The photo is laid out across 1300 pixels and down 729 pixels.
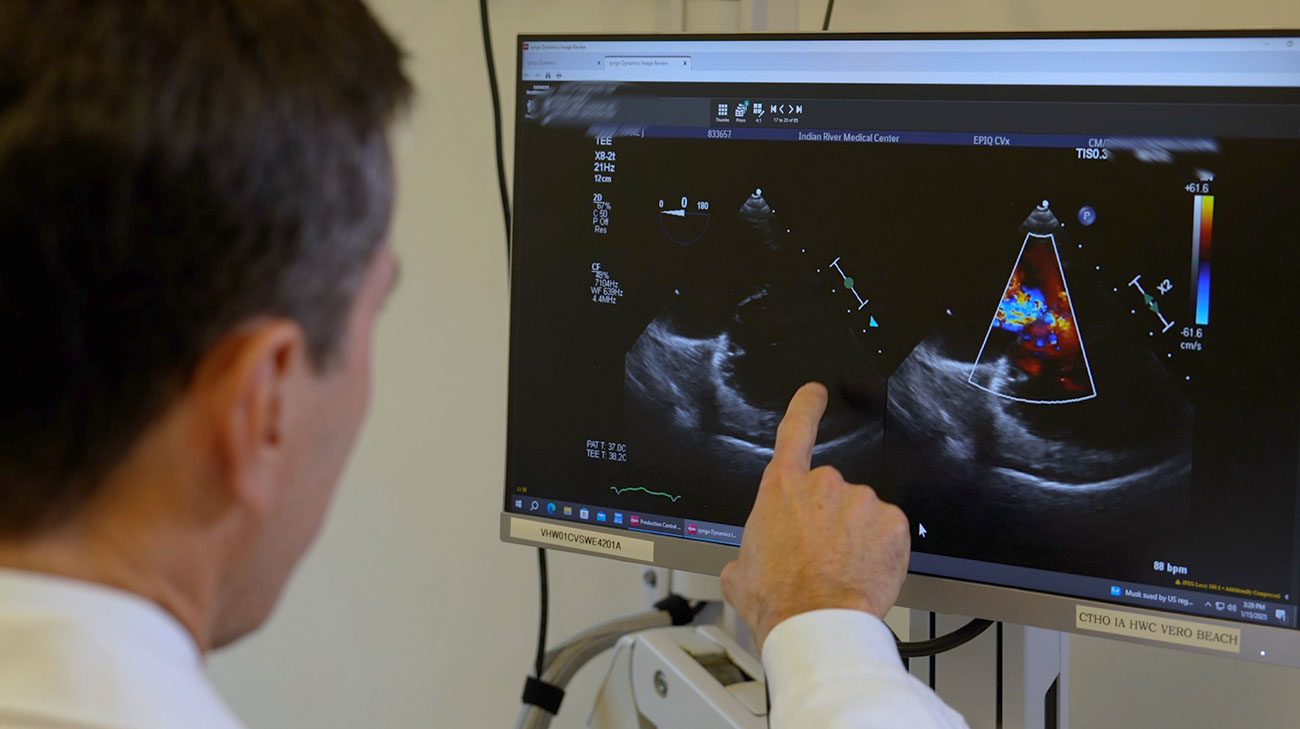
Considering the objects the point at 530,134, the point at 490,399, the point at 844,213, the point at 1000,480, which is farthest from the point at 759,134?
the point at 490,399

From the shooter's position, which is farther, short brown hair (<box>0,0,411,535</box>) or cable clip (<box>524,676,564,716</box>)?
cable clip (<box>524,676,564,716</box>)

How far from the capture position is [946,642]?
99 centimetres

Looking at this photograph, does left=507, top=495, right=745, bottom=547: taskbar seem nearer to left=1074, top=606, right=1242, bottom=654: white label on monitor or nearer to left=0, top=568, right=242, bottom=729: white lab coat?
left=1074, top=606, right=1242, bottom=654: white label on monitor

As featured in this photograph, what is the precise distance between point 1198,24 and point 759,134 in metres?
0.55

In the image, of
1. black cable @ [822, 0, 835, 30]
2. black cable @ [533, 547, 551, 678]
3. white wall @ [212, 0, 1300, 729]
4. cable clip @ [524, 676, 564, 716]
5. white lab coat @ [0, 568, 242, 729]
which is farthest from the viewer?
white wall @ [212, 0, 1300, 729]

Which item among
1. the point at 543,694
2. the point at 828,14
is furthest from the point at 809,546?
the point at 828,14

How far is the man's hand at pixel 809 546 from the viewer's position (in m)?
0.89

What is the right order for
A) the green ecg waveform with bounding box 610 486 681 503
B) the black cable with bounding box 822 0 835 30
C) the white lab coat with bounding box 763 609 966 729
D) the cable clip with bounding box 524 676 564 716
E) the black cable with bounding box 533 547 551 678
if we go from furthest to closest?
the black cable with bounding box 533 547 551 678 < the black cable with bounding box 822 0 835 30 < the cable clip with bounding box 524 676 564 716 < the green ecg waveform with bounding box 610 486 681 503 < the white lab coat with bounding box 763 609 966 729

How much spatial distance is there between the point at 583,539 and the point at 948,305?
38 centimetres

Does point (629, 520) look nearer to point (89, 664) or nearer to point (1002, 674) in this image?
point (1002, 674)

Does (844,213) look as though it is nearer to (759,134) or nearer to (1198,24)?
(759,134)

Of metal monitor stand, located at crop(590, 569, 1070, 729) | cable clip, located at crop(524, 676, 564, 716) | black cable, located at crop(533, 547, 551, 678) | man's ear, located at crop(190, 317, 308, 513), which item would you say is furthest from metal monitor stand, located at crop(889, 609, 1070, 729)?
man's ear, located at crop(190, 317, 308, 513)

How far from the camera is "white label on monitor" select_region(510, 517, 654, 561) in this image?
1.08 meters

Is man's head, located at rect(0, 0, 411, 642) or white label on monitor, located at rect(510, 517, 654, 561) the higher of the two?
man's head, located at rect(0, 0, 411, 642)
